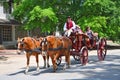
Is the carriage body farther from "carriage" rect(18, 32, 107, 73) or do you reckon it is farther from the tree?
the tree

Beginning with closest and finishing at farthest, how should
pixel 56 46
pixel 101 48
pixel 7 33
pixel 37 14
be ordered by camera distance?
1. pixel 56 46
2. pixel 101 48
3. pixel 37 14
4. pixel 7 33

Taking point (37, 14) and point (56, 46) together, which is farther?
point (37, 14)

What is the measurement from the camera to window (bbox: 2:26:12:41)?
146 ft

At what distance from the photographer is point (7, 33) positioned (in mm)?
44781

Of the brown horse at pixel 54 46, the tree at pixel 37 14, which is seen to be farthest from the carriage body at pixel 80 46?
the tree at pixel 37 14

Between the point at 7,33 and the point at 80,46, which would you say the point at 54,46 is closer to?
the point at 80,46

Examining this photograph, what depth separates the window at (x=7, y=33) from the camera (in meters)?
44.5

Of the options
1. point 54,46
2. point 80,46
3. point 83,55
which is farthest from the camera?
point 80,46

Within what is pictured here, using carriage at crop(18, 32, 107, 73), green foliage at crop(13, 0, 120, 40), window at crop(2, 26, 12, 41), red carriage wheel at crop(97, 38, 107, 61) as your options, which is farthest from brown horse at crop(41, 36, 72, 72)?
window at crop(2, 26, 12, 41)

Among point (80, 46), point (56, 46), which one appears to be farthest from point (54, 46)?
point (80, 46)

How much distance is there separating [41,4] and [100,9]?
21.8ft

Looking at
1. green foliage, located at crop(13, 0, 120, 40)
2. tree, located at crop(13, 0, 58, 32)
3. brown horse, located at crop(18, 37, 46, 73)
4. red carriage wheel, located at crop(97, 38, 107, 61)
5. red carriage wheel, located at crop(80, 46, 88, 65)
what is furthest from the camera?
tree, located at crop(13, 0, 58, 32)

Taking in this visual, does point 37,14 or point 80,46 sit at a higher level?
point 37,14

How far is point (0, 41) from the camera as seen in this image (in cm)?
4338
